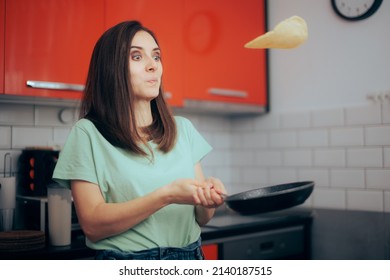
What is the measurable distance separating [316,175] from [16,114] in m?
1.02

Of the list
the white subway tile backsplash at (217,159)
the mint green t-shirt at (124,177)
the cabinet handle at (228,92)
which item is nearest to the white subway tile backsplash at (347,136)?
the cabinet handle at (228,92)

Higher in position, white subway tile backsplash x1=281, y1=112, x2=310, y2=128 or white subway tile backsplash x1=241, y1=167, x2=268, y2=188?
white subway tile backsplash x1=281, y1=112, x2=310, y2=128

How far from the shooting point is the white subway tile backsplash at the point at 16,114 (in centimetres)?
147

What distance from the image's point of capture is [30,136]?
1527 mm

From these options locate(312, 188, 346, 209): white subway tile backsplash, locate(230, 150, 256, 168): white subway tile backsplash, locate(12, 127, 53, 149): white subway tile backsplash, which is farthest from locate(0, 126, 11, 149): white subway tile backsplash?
locate(312, 188, 346, 209): white subway tile backsplash

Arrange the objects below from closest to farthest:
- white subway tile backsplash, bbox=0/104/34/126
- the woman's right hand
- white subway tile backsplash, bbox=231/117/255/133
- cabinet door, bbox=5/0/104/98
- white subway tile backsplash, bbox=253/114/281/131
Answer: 1. the woman's right hand
2. cabinet door, bbox=5/0/104/98
3. white subway tile backsplash, bbox=0/104/34/126
4. white subway tile backsplash, bbox=253/114/281/131
5. white subway tile backsplash, bbox=231/117/255/133

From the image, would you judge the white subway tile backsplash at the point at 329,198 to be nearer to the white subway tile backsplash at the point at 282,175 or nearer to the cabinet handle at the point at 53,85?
the white subway tile backsplash at the point at 282,175

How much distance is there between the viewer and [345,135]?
169cm

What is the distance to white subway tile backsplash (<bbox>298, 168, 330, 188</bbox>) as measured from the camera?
1.74 meters

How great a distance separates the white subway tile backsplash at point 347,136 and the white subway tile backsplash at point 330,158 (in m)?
0.03

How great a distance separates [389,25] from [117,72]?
0.98 metres

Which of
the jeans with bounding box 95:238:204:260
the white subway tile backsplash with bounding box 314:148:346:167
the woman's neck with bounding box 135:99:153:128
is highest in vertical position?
the woman's neck with bounding box 135:99:153:128

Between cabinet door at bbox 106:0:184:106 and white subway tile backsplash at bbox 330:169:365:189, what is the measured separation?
1.91ft

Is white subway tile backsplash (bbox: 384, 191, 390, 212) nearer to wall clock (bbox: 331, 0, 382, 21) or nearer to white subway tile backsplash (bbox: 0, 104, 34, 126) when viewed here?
wall clock (bbox: 331, 0, 382, 21)
